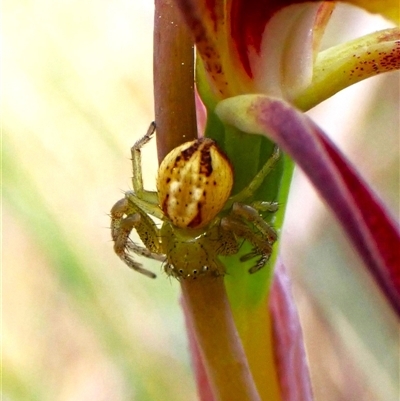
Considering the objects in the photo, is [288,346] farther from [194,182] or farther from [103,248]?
[103,248]

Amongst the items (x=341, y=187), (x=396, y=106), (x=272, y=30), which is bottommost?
(x=341, y=187)

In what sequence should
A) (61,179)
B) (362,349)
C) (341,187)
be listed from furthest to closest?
1. (61,179)
2. (362,349)
3. (341,187)

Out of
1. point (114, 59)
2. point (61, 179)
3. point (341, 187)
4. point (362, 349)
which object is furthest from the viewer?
point (114, 59)

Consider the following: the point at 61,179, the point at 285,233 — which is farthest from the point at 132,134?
the point at 285,233

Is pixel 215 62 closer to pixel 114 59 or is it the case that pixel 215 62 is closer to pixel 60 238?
pixel 60 238

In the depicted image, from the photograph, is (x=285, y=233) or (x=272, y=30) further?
(x=285, y=233)

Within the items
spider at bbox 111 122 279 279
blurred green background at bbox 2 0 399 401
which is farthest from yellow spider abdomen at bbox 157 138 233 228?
blurred green background at bbox 2 0 399 401

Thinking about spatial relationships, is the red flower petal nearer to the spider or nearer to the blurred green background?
the spider

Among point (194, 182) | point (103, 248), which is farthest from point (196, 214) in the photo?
point (103, 248)
